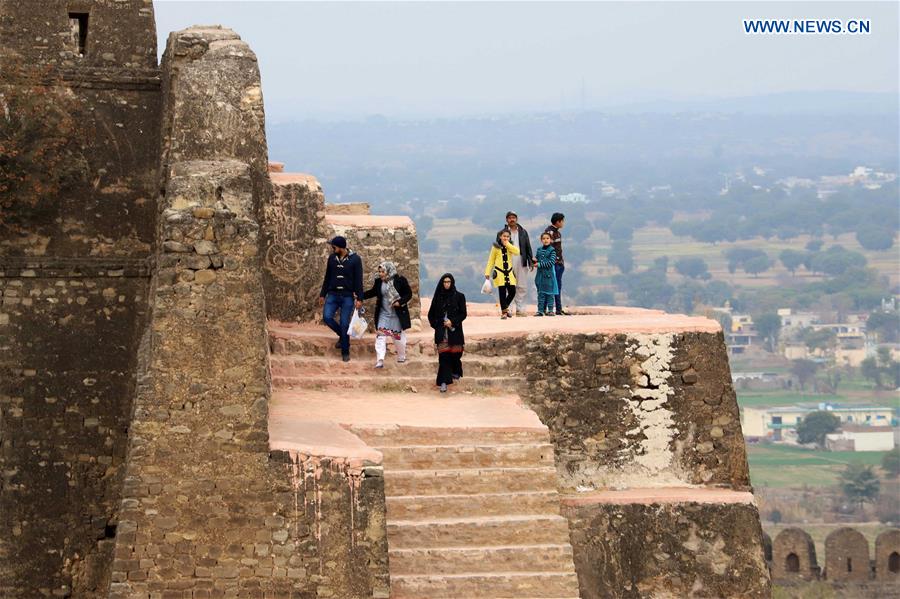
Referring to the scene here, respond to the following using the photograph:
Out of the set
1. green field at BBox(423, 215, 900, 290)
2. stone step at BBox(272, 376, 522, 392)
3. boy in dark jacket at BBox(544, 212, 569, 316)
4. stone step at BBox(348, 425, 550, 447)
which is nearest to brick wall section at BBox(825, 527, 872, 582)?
boy in dark jacket at BBox(544, 212, 569, 316)

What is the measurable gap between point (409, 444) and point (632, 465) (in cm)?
296

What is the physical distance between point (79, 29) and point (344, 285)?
363cm

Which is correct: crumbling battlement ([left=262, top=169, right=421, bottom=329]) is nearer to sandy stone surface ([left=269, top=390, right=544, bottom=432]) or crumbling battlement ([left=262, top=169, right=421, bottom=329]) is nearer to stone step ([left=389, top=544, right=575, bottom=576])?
sandy stone surface ([left=269, top=390, right=544, bottom=432])

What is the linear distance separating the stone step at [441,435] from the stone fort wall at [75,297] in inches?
103

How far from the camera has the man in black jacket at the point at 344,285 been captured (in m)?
21.9

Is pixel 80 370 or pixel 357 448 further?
pixel 80 370

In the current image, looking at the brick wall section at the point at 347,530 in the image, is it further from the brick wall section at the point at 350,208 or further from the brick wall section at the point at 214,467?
the brick wall section at the point at 350,208

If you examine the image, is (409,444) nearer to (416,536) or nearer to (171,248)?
(416,536)

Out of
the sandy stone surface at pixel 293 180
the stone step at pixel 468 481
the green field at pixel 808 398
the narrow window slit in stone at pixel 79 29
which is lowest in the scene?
the green field at pixel 808 398

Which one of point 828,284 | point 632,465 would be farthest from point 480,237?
point 632,465

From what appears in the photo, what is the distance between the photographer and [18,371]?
68.8ft

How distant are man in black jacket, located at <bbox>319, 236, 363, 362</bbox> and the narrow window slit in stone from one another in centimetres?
312

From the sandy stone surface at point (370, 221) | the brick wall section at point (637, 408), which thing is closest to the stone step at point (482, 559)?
the brick wall section at point (637, 408)

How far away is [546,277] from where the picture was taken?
25094 mm
